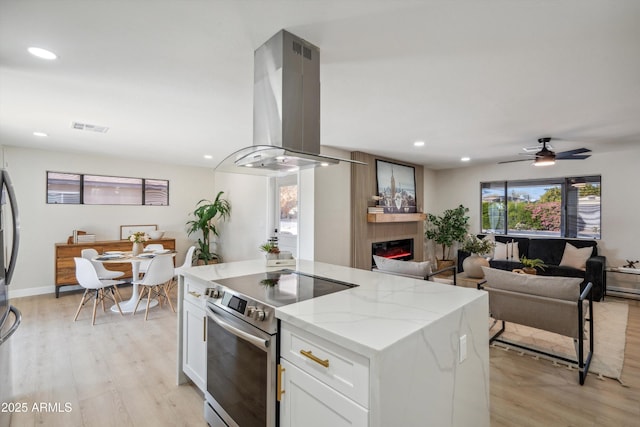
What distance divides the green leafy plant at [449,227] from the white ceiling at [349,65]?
3.01m

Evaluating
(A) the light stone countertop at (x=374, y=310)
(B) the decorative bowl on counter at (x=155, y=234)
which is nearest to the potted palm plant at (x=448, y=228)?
(A) the light stone countertop at (x=374, y=310)

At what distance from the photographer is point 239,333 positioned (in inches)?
67.8

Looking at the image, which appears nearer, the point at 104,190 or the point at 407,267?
the point at 407,267

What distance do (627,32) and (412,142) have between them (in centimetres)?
285

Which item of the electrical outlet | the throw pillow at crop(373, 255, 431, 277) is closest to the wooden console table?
the throw pillow at crop(373, 255, 431, 277)

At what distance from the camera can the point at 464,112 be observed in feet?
10.7

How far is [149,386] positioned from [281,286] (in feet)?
4.99


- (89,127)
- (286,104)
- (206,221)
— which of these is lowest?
(206,221)

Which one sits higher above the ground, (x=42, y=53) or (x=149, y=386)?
(x=42, y=53)

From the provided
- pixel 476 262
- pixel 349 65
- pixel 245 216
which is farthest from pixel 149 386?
pixel 476 262

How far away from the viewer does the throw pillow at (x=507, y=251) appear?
583 cm

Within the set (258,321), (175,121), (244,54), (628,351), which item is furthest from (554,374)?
(175,121)

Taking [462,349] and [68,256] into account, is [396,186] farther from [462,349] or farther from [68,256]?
[68,256]

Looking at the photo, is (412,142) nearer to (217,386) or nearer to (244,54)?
(244,54)
